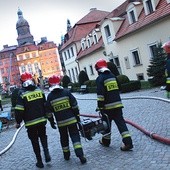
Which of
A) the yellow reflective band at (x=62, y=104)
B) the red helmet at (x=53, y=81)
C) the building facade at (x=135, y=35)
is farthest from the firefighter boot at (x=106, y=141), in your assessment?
the building facade at (x=135, y=35)

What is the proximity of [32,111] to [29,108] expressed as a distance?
90mm

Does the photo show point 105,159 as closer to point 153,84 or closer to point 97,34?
point 153,84

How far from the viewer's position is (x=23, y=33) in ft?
352

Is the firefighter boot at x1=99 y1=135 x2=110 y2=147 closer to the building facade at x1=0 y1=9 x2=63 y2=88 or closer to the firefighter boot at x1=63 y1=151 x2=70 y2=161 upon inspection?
the firefighter boot at x1=63 y1=151 x2=70 y2=161

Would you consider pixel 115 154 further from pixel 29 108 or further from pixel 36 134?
pixel 29 108

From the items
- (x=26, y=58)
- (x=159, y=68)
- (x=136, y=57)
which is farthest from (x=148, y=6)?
(x=26, y=58)

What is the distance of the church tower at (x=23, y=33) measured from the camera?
106 m

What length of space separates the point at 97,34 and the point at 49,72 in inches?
2925

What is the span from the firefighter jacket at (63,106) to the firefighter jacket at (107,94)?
60 centimetres

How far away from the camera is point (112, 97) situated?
7.14 m

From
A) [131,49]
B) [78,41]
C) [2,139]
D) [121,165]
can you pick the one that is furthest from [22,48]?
[121,165]

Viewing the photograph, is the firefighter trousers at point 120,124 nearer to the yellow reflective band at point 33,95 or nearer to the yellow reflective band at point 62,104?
the yellow reflective band at point 62,104

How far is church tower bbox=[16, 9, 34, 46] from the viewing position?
348 feet

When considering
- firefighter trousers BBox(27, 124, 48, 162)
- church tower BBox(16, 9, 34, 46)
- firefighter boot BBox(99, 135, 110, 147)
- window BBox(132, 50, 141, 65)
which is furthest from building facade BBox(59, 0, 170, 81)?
church tower BBox(16, 9, 34, 46)
